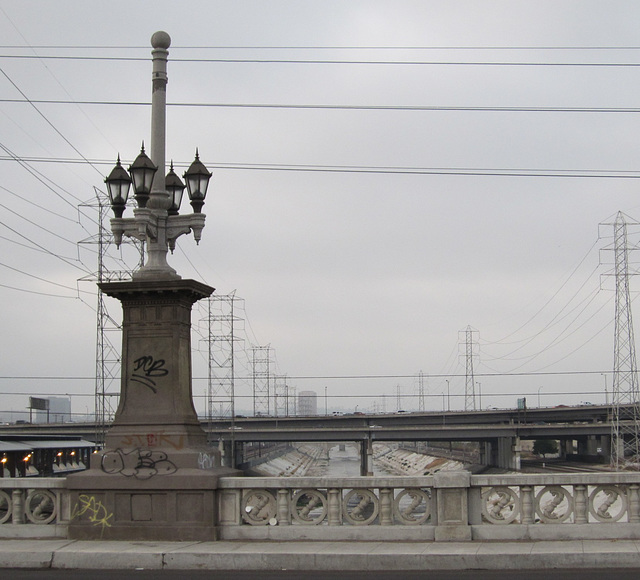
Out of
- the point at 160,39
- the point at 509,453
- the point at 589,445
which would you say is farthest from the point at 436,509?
the point at 589,445

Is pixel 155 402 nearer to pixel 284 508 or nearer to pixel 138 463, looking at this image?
pixel 138 463

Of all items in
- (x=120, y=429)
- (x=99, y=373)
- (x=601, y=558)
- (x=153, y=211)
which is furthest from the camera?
(x=99, y=373)

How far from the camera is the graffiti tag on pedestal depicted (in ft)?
47.2

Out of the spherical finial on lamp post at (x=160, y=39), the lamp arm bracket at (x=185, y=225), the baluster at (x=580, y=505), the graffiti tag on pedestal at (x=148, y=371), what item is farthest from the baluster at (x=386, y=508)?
the spherical finial on lamp post at (x=160, y=39)

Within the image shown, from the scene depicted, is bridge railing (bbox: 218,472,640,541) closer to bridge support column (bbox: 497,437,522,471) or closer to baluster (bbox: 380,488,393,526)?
baluster (bbox: 380,488,393,526)

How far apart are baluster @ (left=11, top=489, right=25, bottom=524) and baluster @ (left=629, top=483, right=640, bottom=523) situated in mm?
10192

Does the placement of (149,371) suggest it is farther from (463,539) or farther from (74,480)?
(463,539)

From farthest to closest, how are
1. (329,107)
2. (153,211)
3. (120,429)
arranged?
(329,107)
(153,211)
(120,429)

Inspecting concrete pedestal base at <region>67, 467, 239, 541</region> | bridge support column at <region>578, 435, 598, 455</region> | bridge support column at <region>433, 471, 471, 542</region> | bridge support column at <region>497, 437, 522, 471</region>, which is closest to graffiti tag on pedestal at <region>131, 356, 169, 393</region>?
concrete pedestal base at <region>67, 467, 239, 541</region>

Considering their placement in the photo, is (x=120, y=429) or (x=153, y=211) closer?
(x=120, y=429)

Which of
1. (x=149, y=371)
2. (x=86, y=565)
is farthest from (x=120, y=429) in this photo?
(x=86, y=565)

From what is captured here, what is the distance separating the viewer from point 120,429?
47.0ft

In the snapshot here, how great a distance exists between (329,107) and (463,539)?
1292 centimetres

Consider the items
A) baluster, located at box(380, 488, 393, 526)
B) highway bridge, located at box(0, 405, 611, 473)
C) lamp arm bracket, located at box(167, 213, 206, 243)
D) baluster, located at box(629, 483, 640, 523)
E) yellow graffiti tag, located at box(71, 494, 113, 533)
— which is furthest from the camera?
highway bridge, located at box(0, 405, 611, 473)
